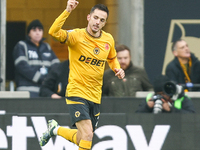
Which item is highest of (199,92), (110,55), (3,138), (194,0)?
(194,0)

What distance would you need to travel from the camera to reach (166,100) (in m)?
8.68

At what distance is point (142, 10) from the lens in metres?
11.9

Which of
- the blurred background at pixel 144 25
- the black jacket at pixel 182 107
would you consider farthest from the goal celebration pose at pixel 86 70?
the blurred background at pixel 144 25

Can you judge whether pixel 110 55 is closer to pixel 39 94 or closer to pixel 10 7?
pixel 39 94

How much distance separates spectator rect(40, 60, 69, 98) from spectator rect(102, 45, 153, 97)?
685 mm

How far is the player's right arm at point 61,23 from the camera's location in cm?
699

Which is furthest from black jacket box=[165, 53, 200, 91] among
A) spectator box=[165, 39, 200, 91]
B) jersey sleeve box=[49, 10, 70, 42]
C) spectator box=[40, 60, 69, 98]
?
jersey sleeve box=[49, 10, 70, 42]

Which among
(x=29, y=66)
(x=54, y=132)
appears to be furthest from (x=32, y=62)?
(x=54, y=132)

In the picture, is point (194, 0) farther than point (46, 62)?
Yes

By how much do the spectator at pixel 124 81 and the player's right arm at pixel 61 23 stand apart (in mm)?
2335

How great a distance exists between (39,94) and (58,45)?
8.70 ft

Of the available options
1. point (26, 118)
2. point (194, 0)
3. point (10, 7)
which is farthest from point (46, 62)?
point (194, 0)

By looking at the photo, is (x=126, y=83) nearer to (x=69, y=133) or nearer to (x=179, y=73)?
(x=179, y=73)

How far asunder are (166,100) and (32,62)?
2.65m
